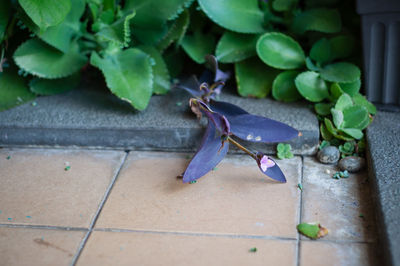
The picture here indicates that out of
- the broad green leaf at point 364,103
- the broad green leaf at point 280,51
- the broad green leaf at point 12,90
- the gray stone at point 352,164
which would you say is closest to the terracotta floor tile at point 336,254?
the gray stone at point 352,164

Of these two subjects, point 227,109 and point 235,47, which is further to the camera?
point 235,47

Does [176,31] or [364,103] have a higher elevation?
[176,31]

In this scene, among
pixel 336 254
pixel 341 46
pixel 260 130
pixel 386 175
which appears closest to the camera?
pixel 336 254

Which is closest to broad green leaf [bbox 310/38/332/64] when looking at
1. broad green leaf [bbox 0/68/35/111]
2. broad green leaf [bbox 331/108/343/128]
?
broad green leaf [bbox 331/108/343/128]

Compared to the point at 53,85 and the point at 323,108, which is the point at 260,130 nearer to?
the point at 323,108

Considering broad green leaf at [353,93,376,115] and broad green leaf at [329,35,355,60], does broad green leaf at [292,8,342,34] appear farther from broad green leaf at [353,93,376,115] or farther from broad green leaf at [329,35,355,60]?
broad green leaf at [353,93,376,115]

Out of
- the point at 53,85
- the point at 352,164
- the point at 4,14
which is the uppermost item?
the point at 4,14

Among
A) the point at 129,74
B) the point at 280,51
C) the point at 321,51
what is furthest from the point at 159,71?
the point at 321,51

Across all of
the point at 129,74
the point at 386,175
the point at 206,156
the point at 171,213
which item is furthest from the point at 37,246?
the point at 386,175

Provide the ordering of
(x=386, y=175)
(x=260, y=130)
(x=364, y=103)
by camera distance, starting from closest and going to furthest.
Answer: (x=386, y=175), (x=260, y=130), (x=364, y=103)
